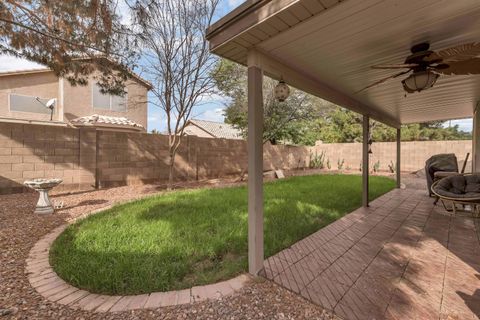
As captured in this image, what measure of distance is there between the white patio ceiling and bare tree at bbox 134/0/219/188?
4.68m

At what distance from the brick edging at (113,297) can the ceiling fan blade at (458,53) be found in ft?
9.92

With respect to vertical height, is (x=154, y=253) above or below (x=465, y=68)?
below

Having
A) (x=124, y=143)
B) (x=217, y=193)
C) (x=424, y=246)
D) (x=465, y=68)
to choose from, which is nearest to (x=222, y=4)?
(x=124, y=143)

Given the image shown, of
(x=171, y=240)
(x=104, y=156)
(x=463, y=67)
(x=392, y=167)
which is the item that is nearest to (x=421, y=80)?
(x=463, y=67)

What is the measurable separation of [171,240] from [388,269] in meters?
2.73

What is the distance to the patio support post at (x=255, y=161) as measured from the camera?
2465mm

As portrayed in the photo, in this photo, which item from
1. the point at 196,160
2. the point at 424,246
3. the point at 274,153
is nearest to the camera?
the point at 424,246

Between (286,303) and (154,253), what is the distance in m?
1.68

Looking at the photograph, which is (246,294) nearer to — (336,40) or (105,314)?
(105,314)

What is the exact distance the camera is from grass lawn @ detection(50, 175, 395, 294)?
2.42m

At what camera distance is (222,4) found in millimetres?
→ 7027

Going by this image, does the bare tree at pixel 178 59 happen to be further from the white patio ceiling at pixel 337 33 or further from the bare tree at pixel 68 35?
the white patio ceiling at pixel 337 33

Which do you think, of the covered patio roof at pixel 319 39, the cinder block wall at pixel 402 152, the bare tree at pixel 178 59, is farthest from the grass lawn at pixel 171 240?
the cinder block wall at pixel 402 152

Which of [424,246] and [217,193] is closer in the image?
[424,246]
